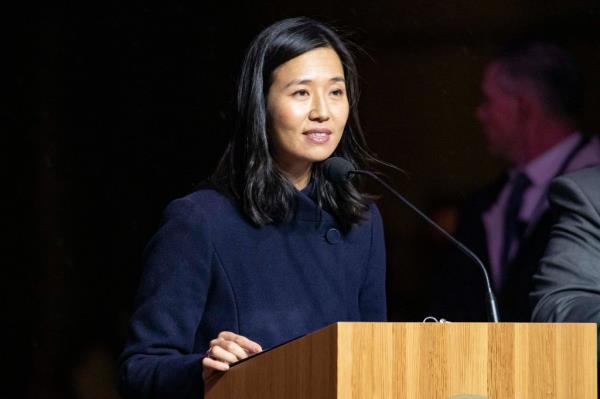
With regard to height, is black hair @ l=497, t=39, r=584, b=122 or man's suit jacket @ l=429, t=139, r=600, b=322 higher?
black hair @ l=497, t=39, r=584, b=122

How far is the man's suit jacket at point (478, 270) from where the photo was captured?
12.6 feet

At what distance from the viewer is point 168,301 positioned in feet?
7.69

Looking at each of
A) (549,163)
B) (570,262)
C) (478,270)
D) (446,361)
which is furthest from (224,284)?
(549,163)

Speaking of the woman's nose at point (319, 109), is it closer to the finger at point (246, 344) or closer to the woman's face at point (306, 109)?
the woman's face at point (306, 109)

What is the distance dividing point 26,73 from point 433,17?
3.87 feet

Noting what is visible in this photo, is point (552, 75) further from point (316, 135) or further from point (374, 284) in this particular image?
point (316, 135)

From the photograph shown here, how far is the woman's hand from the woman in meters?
0.23

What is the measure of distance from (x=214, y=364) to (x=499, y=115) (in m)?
2.19

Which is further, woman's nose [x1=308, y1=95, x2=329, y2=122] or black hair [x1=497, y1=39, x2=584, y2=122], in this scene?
black hair [x1=497, y1=39, x2=584, y2=122]

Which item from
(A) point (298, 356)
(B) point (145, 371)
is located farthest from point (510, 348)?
(B) point (145, 371)

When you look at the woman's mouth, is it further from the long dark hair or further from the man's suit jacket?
the man's suit jacket

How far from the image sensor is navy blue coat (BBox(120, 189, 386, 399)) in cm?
233

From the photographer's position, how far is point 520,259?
3.88 m

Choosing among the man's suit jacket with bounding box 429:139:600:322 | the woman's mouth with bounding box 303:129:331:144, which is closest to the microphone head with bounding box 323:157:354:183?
the woman's mouth with bounding box 303:129:331:144
